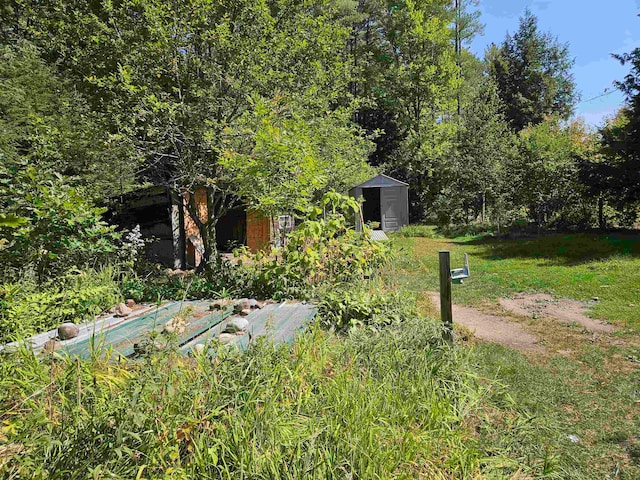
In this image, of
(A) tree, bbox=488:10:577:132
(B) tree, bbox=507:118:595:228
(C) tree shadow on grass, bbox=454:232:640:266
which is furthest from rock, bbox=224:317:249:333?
(A) tree, bbox=488:10:577:132

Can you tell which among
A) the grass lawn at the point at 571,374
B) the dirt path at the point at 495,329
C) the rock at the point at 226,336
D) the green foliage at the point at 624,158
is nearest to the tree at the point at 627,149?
the green foliage at the point at 624,158

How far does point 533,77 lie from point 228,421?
3447 centimetres

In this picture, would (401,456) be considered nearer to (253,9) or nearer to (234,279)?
(234,279)

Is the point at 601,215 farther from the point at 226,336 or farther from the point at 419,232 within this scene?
Result: the point at 226,336

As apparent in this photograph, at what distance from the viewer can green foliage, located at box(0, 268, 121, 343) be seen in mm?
3154

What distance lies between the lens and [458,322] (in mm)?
5059

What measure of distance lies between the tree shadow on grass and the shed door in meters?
6.24

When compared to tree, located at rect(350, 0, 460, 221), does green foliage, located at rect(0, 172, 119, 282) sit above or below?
below

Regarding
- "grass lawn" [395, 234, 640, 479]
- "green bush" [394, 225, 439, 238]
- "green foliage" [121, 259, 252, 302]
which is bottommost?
"grass lawn" [395, 234, 640, 479]

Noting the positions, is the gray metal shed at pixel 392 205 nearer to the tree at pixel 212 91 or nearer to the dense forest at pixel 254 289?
the dense forest at pixel 254 289

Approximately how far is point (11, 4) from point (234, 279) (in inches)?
476

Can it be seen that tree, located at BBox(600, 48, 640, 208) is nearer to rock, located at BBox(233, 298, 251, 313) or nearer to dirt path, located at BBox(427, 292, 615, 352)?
dirt path, located at BBox(427, 292, 615, 352)

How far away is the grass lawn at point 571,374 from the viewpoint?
237 centimetres

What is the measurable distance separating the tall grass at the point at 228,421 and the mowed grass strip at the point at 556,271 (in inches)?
150
